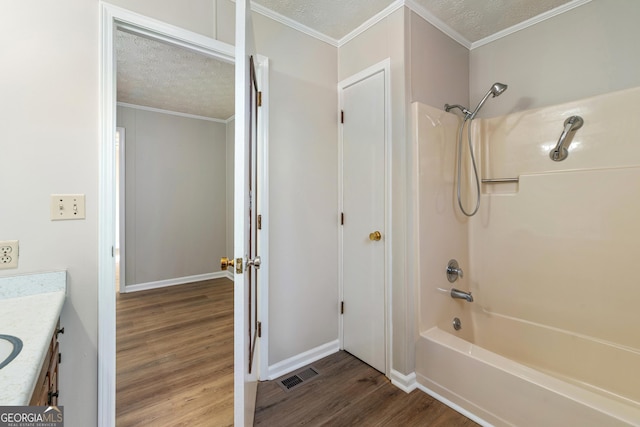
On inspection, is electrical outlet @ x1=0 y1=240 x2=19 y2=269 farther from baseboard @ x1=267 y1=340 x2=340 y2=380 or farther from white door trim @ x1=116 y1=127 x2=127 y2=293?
white door trim @ x1=116 y1=127 x2=127 y2=293

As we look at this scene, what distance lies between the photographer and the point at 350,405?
5.38 feet

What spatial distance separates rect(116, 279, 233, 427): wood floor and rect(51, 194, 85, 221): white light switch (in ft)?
3.83

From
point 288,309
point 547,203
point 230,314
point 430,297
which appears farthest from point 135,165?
point 547,203

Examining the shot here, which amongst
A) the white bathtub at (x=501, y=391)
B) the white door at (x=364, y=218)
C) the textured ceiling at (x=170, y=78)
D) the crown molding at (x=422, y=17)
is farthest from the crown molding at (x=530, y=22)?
the white bathtub at (x=501, y=391)

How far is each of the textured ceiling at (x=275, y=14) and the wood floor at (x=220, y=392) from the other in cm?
205

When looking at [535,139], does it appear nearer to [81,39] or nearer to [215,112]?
[81,39]

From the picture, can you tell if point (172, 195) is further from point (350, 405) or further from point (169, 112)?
point (350, 405)

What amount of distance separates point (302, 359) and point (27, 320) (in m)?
1.54

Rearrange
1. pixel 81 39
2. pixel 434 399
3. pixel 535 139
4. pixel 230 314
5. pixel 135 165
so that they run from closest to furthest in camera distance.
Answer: pixel 81 39 < pixel 434 399 < pixel 535 139 < pixel 230 314 < pixel 135 165

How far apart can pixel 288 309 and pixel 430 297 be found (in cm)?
96

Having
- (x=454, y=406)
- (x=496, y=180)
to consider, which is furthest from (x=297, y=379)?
(x=496, y=180)

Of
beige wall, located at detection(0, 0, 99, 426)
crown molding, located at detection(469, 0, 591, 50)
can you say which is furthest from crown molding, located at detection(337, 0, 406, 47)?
beige wall, located at detection(0, 0, 99, 426)

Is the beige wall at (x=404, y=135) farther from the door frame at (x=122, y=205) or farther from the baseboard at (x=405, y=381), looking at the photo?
the door frame at (x=122, y=205)

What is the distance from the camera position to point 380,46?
6.17 ft
